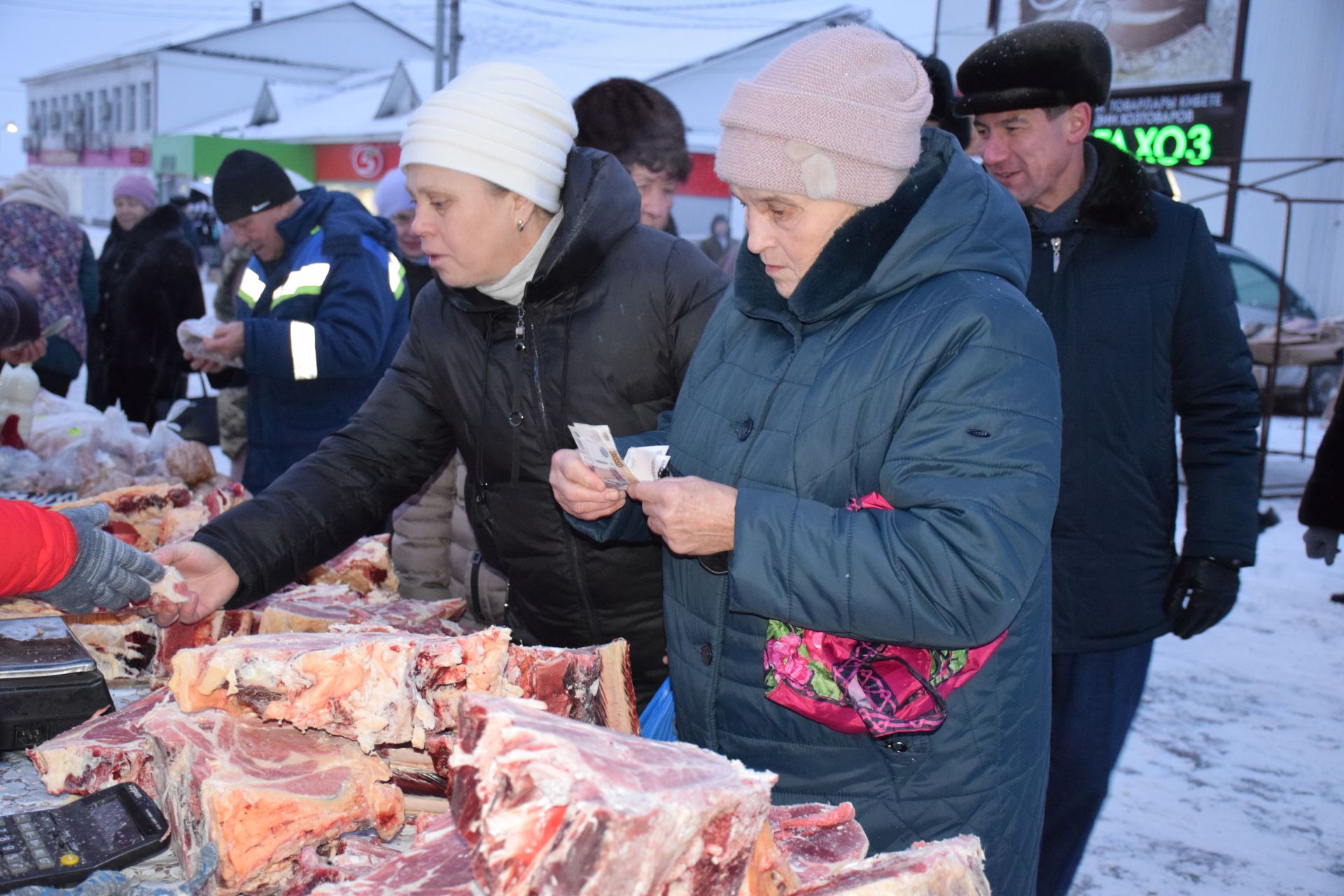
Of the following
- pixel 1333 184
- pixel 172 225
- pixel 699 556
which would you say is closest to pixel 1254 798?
pixel 699 556

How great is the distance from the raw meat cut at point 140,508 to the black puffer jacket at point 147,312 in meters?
4.54

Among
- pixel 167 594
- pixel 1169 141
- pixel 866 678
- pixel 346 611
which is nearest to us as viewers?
pixel 866 678

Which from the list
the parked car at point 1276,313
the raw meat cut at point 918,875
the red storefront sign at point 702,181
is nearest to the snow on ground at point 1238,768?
the raw meat cut at point 918,875

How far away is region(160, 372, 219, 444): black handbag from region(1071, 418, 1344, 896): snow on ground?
4.22m

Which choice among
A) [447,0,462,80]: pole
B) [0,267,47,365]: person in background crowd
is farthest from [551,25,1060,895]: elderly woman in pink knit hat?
[447,0,462,80]: pole

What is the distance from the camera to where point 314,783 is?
161 centimetres

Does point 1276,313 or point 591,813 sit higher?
point 591,813

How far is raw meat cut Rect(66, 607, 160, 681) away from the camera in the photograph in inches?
93.3

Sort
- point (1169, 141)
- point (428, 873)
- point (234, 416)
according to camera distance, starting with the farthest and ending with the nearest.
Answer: point (1169, 141) < point (234, 416) < point (428, 873)

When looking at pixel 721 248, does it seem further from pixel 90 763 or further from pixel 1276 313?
pixel 90 763

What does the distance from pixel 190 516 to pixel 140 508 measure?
214 millimetres

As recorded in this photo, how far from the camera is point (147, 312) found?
7332 mm

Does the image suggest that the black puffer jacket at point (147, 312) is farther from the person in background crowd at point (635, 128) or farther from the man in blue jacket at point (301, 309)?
the person in background crowd at point (635, 128)

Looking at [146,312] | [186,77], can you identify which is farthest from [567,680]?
[186,77]
